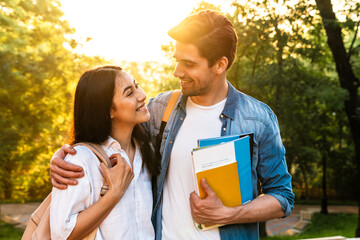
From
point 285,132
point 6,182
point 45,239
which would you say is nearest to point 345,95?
point 285,132

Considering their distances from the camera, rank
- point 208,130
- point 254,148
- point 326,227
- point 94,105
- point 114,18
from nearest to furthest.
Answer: point 94,105 < point 254,148 < point 208,130 < point 114,18 < point 326,227

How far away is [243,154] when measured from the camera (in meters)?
1.83

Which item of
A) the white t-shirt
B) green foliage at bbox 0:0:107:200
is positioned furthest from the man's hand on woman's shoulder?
green foliage at bbox 0:0:107:200

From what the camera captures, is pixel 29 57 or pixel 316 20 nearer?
pixel 316 20

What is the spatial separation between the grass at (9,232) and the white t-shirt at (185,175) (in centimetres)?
1302

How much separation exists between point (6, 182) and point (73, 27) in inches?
187

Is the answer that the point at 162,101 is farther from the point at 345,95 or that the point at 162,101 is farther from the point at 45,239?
the point at 345,95

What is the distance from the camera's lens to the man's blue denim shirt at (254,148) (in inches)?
79.7

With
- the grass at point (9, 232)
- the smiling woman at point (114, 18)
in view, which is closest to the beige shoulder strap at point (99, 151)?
the smiling woman at point (114, 18)

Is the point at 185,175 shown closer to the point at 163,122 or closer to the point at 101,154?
the point at 163,122

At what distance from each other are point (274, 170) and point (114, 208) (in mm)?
909

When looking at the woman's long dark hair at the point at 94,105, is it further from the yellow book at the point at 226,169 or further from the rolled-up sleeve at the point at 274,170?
the rolled-up sleeve at the point at 274,170

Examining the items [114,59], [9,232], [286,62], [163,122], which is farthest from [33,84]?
[163,122]

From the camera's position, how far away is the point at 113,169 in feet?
5.74
